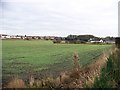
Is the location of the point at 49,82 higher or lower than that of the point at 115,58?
lower

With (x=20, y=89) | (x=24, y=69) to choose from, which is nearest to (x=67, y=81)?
(x=20, y=89)

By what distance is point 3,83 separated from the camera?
760 inches

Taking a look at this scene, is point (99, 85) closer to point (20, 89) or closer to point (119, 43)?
point (20, 89)

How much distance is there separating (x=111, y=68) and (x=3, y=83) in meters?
5.85

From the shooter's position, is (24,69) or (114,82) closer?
(114,82)

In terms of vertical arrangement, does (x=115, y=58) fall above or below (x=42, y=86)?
above

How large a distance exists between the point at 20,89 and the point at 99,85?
3.81 m

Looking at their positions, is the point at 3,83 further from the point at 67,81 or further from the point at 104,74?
the point at 104,74

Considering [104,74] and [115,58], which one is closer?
[104,74]

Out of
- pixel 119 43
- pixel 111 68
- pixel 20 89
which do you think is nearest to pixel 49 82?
pixel 20 89

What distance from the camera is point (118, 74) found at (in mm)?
15977

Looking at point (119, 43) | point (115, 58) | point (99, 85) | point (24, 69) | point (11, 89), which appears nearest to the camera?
point (99, 85)

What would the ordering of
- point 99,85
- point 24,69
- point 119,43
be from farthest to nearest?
point 119,43 → point 24,69 → point 99,85

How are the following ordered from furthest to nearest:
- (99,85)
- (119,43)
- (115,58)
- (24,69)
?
(119,43) < (24,69) < (115,58) < (99,85)
